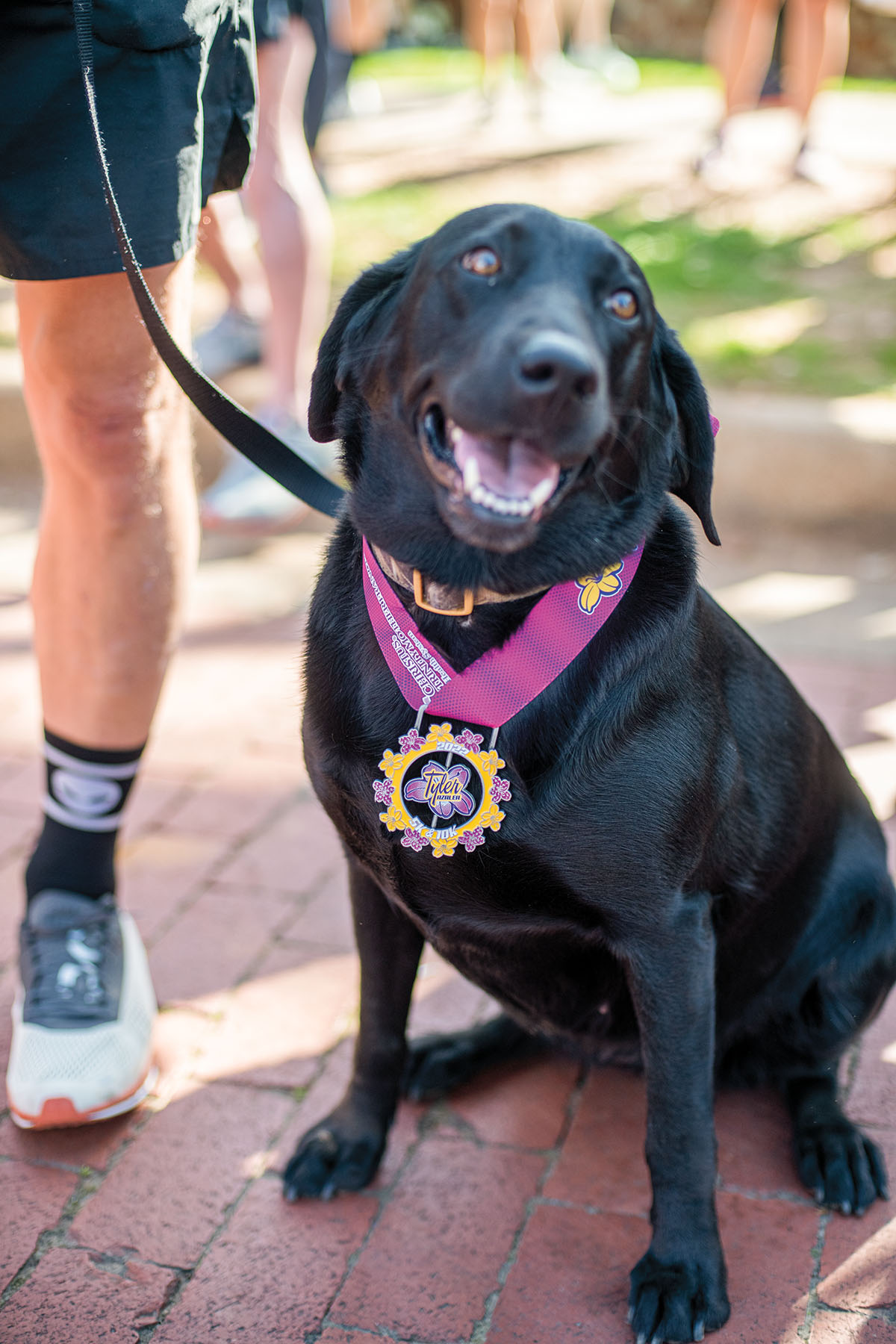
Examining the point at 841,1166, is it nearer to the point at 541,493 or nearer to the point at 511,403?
the point at 541,493

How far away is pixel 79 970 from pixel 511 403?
1223mm

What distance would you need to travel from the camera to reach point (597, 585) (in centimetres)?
157

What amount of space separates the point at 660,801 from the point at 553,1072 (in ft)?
2.54

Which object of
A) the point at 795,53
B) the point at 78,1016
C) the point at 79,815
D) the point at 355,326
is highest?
the point at 355,326

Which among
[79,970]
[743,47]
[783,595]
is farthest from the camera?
[743,47]

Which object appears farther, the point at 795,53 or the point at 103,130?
the point at 795,53

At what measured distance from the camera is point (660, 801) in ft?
5.00

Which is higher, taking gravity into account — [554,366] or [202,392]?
[554,366]

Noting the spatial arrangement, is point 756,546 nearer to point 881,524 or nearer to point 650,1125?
point 881,524

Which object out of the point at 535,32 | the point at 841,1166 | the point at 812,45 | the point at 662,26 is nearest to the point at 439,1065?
the point at 841,1166

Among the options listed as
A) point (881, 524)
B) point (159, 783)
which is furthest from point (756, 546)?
point (159, 783)

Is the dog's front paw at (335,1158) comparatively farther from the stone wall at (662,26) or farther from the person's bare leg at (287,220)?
the stone wall at (662,26)

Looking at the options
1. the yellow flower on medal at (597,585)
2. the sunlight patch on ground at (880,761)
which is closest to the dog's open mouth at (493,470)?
the yellow flower on medal at (597,585)

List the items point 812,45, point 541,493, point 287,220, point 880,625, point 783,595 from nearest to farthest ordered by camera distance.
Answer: point 541,493 < point 880,625 < point 783,595 < point 287,220 < point 812,45
